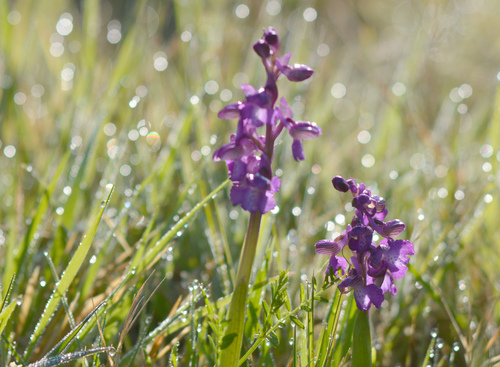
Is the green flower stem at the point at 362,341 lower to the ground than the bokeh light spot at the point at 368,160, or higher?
lower

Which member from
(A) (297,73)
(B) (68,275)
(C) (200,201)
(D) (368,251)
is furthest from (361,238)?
(C) (200,201)

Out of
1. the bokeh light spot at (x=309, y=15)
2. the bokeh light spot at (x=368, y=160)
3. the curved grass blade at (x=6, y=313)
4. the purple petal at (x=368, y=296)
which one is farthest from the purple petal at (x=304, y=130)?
the bokeh light spot at (x=309, y=15)

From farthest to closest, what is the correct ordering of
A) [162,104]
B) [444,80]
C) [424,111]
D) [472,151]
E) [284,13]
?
1. [444,80]
2. [284,13]
3. [424,111]
4. [162,104]
5. [472,151]

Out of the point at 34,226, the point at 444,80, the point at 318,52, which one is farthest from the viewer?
the point at 444,80

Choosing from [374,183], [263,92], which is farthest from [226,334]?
[374,183]

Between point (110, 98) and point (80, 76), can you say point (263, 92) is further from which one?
point (80, 76)

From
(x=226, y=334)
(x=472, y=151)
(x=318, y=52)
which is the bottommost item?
(x=226, y=334)

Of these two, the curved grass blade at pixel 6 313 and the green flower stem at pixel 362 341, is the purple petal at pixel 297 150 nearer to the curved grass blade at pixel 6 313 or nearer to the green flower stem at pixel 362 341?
the green flower stem at pixel 362 341
